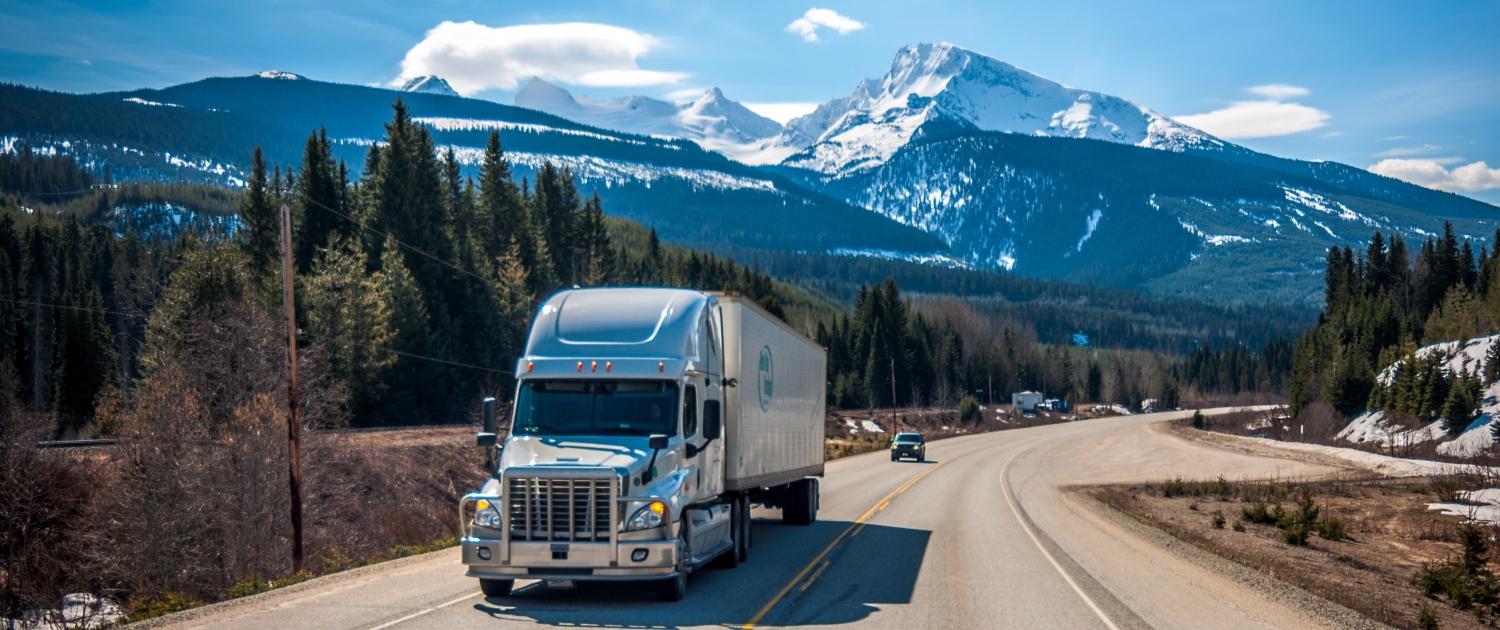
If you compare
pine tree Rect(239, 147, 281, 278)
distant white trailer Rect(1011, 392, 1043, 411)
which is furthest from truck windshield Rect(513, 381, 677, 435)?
distant white trailer Rect(1011, 392, 1043, 411)

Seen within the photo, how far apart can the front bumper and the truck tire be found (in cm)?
1136

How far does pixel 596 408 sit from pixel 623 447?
0.89 meters

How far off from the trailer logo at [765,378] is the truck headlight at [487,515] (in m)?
6.51

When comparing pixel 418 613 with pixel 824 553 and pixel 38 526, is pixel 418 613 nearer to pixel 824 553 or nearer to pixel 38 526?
pixel 824 553

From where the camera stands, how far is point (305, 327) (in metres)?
50.8

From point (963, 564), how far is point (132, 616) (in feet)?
41.3

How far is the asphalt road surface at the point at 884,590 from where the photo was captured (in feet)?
→ 42.2

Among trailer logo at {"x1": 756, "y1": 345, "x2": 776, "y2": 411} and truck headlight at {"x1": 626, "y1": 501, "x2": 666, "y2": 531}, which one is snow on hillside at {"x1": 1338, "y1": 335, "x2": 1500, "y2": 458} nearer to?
trailer logo at {"x1": 756, "y1": 345, "x2": 776, "y2": 411}

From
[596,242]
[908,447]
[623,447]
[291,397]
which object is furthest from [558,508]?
[596,242]

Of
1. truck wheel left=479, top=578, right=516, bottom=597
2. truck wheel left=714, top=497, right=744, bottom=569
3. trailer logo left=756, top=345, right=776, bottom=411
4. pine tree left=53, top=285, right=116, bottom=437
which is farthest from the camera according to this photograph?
pine tree left=53, top=285, right=116, bottom=437

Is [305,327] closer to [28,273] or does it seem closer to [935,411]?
[28,273]

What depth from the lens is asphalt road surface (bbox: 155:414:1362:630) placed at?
12.9 meters

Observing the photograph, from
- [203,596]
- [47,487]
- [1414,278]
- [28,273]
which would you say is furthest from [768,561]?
[1414,278]

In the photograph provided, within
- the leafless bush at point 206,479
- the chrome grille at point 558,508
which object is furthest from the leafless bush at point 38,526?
the chrome grille at point 558,508
